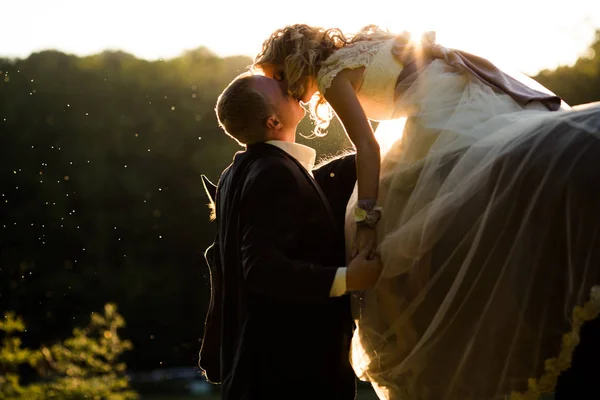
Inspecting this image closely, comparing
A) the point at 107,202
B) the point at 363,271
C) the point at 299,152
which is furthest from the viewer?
the point at 107,202

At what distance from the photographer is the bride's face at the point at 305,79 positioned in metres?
3.23

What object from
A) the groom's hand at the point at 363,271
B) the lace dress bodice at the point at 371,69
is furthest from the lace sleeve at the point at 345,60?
the groom's hand at the point at 363,271

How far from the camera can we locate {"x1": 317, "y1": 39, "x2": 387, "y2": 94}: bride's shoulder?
3115 millimetres

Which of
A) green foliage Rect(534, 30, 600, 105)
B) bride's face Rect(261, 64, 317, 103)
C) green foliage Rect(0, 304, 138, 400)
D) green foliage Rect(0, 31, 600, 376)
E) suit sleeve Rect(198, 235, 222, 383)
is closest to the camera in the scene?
bride's face Rect(261, 64, 317, 103)

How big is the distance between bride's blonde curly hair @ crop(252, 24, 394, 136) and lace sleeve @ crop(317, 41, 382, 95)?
46 mm

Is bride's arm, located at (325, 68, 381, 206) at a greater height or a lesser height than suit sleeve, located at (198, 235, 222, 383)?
greater

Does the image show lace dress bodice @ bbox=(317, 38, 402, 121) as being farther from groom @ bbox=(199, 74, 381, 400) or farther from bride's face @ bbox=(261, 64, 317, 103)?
groom @ bbox=(199, 74, 381, 400)

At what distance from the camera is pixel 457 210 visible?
268 centimetres

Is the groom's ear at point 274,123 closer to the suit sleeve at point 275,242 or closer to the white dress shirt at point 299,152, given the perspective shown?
the white dress shirt at point 299,152

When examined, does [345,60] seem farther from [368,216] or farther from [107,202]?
A: [107,202]

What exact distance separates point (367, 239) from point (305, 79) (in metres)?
0.65

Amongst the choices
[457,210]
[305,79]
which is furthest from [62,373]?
[457,210]

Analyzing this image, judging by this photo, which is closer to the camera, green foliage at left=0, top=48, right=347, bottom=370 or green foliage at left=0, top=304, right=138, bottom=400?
green foliage at left=0, top=304, right=138, bottom=400

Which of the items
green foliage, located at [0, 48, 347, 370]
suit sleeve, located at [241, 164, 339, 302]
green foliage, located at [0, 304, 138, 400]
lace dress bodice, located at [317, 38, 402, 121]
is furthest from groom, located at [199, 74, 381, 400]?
green foliage, located at [0, 48, 347, 370]
